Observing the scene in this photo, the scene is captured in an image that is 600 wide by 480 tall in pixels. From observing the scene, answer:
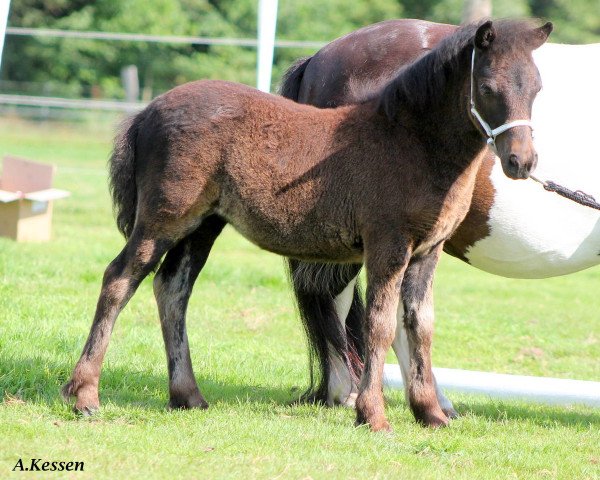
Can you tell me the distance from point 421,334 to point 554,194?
125cm

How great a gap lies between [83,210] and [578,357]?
911cm

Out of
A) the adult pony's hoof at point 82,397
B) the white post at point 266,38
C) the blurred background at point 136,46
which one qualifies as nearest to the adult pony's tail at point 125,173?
the adult pony's hoof at point 82,397

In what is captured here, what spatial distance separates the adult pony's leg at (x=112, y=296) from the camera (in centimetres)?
466

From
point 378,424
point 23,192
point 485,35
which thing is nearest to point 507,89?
point 485,35

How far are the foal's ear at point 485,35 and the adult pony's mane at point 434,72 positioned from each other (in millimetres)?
48

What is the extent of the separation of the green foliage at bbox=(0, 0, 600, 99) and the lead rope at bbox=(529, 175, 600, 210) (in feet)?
79.9

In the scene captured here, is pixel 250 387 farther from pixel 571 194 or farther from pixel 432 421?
pixel 571 194

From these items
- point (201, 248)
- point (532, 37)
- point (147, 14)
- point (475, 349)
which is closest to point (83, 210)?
point (475, 349)

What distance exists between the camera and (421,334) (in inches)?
191

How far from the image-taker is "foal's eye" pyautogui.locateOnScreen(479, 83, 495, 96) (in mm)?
4180

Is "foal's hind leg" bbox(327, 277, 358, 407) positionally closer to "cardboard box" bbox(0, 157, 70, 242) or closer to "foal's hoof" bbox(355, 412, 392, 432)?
"foal's hoof" bbox(355, 412, 392, 432)

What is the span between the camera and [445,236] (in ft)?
15.1

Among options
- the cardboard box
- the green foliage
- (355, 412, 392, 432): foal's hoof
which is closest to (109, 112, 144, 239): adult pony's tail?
(355, 412, 392, 432): foal's hoof

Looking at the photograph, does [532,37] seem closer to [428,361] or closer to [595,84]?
[595,84]
